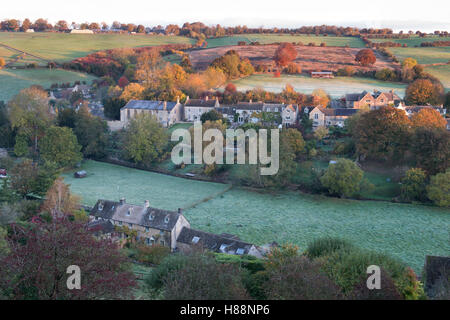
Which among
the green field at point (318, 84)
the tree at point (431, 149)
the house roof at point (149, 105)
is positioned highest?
the green field at point (318, 84)

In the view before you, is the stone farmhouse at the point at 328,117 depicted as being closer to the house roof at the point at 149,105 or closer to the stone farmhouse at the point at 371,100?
the stone farmhouse at the point at 371,100

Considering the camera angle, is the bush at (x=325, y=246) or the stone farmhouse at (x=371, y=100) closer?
the bush at (x=325, y=246)

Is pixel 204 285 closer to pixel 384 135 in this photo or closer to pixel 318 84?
pixel 384 135

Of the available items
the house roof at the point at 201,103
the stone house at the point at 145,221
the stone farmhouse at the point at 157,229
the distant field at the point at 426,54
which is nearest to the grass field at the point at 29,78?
the house roof at the point at 201,103

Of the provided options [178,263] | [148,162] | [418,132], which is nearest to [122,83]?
[148,162]

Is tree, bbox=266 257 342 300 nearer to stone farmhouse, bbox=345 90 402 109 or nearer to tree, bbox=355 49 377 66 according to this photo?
stone farmhouse, bbox=345 90 402 109

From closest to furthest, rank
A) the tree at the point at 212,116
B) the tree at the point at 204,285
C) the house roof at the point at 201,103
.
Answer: the tree at the point at 204,285
the tree at the point at 212,116
the house roof at the point at 201,103

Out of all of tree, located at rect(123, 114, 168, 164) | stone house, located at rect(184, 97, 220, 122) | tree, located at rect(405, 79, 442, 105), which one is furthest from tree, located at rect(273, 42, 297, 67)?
tree, located at rect(123, 114, 168, 164)
